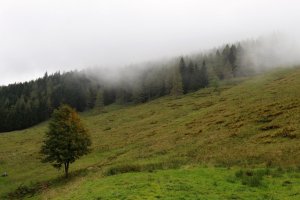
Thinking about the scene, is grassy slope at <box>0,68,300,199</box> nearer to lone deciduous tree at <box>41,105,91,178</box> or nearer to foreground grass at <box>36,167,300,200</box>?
foreground grass at <box>36,167,300,200</box>

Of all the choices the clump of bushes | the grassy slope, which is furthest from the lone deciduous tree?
the clump of bushes

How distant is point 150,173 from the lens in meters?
35.8

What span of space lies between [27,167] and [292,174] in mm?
49426

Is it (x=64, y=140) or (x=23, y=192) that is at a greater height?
(x=64, y=140)

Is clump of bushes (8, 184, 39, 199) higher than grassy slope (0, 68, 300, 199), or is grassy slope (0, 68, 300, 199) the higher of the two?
grassy slope (0, 68, 300, 199)

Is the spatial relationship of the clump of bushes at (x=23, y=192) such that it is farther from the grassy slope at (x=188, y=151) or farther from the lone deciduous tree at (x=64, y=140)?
the lone deciduous tree at (x=64, y=140)

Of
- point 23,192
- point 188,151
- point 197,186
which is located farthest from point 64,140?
point 197,186

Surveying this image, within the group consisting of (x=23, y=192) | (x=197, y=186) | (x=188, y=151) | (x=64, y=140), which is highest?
(x=64, y=140)

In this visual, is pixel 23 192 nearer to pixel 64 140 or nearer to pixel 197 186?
pixel 64 140

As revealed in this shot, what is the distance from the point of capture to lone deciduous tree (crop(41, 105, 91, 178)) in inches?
2079

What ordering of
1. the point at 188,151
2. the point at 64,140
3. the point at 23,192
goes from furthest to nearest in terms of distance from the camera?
the point at 64,140, the point at 23,192, the point at 188,151

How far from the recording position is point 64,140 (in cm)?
5331

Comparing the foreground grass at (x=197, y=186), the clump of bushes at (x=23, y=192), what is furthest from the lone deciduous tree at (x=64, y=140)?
the foreground grass at (x=197, y=186)

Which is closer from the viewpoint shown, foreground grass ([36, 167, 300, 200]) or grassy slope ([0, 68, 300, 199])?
foreground grass ([36, 167, 300, 200])
